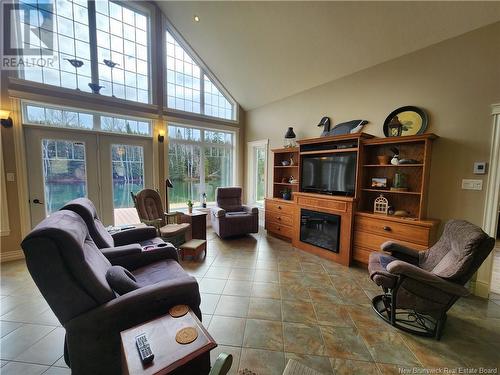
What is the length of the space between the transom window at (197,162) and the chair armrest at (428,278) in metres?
4.25

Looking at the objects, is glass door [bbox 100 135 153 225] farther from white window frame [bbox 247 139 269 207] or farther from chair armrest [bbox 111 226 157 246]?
white window frame [bbox 247 139 269 207]

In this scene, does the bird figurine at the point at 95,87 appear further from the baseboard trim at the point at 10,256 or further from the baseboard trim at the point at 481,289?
the baseboard trim at the point at 481,289

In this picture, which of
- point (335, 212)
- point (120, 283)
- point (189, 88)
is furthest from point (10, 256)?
point (335, 212)

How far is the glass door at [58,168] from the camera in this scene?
10.9ft

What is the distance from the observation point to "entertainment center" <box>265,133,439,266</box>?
2674mm

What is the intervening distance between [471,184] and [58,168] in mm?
5792

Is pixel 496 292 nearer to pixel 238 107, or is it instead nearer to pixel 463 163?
pixel 463 163

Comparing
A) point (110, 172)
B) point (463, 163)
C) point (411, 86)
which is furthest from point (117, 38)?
point (463, 163)

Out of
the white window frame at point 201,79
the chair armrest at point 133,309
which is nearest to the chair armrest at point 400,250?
the chair armrest at point 133,309

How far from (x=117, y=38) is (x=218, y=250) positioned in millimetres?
4293

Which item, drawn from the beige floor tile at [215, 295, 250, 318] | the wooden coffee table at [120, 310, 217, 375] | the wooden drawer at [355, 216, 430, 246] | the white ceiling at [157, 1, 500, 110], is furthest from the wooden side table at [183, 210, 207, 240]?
the white ceiling at [157, 1, 500, 110]

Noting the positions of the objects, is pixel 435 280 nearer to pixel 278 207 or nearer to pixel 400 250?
pixel 400 250

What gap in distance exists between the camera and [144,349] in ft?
3.16

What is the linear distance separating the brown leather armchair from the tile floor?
787 mm
